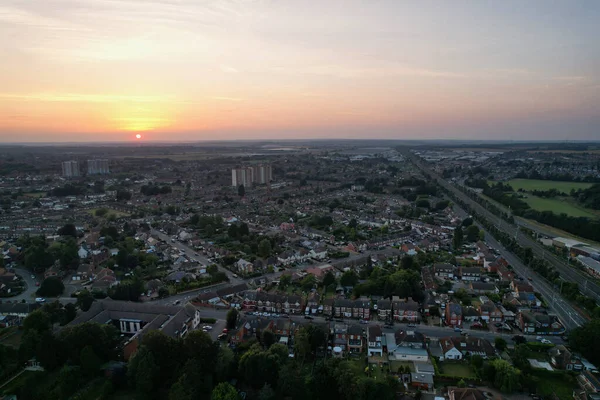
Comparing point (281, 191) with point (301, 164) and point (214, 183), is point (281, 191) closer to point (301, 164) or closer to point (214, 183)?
point (214, 183)

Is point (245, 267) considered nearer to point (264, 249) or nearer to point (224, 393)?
point (264, 249)

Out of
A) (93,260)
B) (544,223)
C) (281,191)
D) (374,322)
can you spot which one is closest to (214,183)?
(281,191)

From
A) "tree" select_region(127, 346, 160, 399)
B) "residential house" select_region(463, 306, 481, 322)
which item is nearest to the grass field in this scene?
"residential house" select_region(463, 306, 481, 322)

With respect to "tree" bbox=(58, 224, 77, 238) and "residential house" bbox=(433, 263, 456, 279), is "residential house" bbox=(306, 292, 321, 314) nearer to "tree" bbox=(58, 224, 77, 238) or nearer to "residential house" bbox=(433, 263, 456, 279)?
"residential house" bbox=(433, 263, 456, 279)

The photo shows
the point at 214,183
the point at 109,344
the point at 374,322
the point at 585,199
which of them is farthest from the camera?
the point at 214,183

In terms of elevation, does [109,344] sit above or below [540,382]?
above

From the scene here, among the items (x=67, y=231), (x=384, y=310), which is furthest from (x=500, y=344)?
(x=67, y=231)
